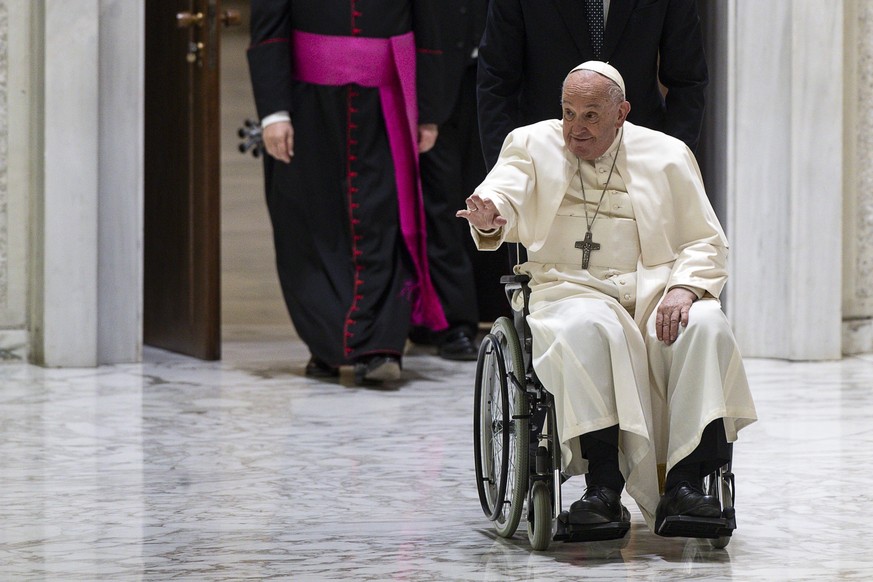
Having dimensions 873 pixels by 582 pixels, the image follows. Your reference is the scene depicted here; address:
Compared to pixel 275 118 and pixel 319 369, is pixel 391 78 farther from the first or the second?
pixel 319 369

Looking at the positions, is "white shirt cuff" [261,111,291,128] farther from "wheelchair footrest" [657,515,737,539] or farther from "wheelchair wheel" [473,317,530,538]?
"wheelchair footrest" [657,515,737,539]

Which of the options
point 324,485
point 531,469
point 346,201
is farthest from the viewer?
point 346,201

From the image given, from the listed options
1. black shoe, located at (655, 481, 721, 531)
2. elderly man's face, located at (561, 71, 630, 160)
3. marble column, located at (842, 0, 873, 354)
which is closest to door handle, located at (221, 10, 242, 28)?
marble column, located at (842, 0, 873, 354)

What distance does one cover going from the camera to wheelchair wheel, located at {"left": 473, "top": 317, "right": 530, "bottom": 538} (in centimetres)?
327

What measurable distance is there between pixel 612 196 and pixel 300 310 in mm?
2640

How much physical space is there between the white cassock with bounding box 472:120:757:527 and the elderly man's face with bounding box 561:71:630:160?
2.3 inches

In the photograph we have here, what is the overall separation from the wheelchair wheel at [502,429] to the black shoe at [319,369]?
255 centimetres

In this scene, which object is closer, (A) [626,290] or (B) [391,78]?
(A) [626,290]

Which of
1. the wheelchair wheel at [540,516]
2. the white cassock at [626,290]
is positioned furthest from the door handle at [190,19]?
the wheelchair wheel at [540,516]

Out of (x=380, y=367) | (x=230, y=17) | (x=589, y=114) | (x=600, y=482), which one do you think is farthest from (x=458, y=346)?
(x=600, y=482)

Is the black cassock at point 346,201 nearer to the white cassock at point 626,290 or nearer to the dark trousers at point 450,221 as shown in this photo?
the dark trousers at point 450,221

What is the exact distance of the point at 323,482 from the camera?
4125 mm

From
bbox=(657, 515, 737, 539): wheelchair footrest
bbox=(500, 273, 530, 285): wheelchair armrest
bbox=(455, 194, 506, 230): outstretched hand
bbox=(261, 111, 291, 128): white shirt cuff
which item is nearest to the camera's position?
bbox=(657, 515, 737, 539): wheelchair footrest

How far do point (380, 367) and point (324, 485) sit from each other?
5.86 feet
